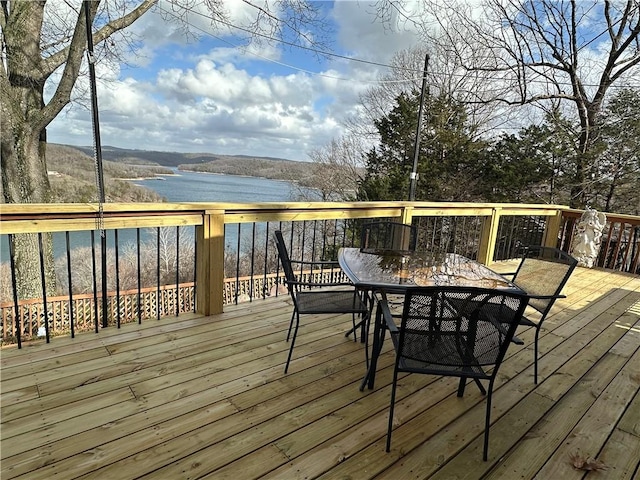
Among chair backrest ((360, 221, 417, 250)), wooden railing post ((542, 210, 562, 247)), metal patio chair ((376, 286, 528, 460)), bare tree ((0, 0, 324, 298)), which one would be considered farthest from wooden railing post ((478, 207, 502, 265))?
bare tree ((0, 0, 324, 298))

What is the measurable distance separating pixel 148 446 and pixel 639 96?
11.1 metres

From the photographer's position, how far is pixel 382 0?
3.93 meters

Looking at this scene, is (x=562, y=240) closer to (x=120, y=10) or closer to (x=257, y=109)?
(x=120, y=10)

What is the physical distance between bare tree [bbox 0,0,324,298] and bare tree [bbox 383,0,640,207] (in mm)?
3182

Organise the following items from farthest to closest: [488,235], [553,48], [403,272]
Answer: [553,48] < [488,235] < [403,272]

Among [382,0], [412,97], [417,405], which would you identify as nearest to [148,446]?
[417,405]

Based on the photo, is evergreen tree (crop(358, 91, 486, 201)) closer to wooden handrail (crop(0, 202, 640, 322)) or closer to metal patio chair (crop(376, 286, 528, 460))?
wooden handrail (crop(0, 202, 640, 322))

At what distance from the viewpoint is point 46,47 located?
6.55 m

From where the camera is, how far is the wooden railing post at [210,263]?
8.64 feet

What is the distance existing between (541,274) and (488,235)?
8.08 ft

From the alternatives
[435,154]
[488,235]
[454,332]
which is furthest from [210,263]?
[435,154]

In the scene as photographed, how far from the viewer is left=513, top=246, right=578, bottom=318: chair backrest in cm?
221

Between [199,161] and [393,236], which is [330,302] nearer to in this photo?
[393,236]

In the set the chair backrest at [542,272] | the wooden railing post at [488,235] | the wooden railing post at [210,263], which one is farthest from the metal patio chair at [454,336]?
the wooden railing post at [488,235]
